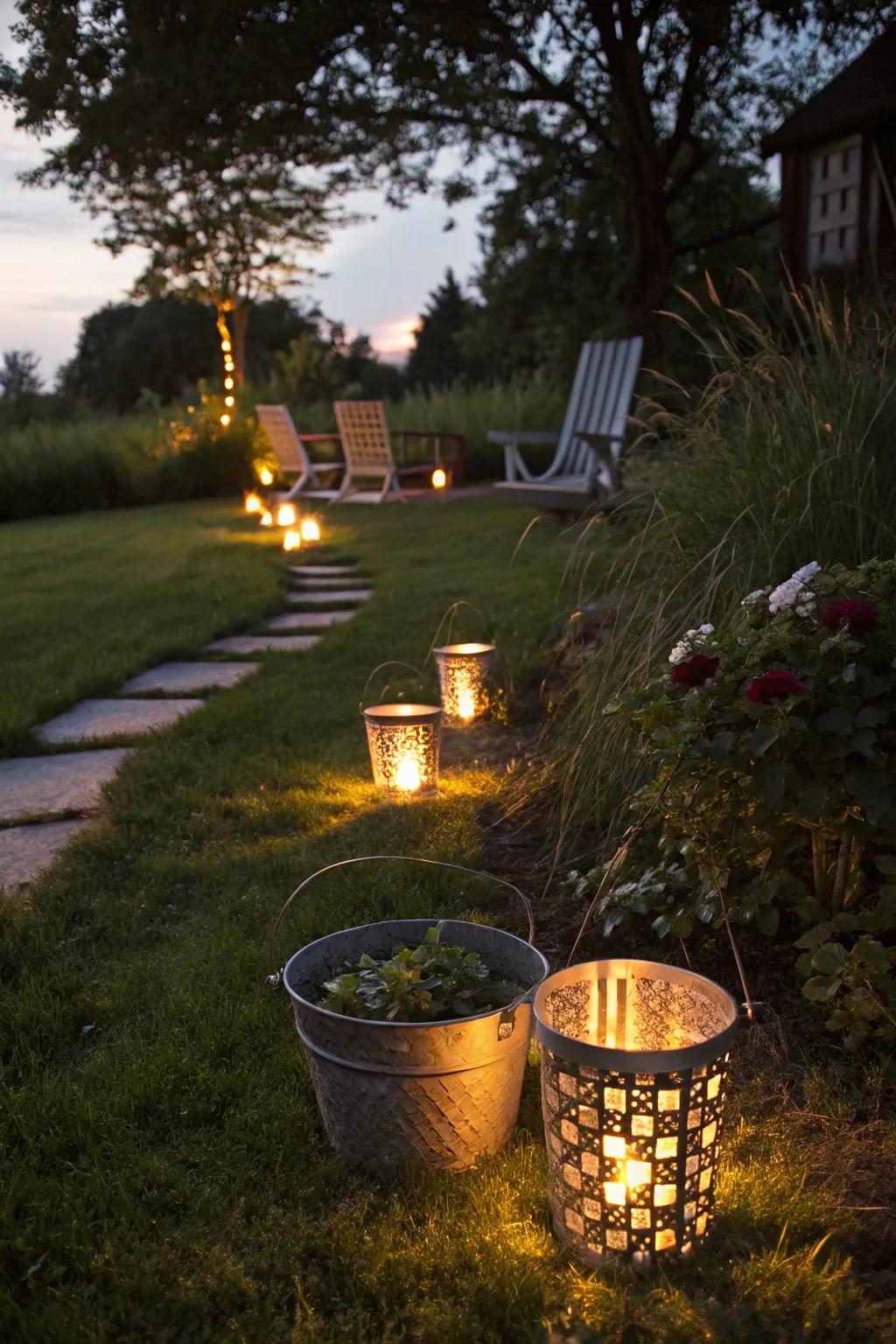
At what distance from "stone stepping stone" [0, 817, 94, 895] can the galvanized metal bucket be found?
1.07m

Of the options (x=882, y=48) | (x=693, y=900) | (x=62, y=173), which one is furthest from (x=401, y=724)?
(x=62, y=173)

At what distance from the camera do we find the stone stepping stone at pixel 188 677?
13.3ft

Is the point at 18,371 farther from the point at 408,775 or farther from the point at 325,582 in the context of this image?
the point at 408,775

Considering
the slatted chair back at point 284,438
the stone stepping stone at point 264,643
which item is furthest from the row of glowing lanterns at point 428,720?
the slatted chair back at point 284,438

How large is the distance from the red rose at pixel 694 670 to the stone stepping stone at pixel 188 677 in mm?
2701

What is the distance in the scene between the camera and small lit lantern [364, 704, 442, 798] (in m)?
2.82

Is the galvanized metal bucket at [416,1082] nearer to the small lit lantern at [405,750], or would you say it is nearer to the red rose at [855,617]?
the red rose at [855,617]

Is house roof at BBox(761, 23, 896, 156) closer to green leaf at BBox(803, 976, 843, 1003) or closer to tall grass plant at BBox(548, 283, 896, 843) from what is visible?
tall grass plant at BBox(548, 283, 896, 843)

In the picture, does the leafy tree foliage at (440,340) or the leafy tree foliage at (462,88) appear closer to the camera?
the leafy tree foliage at (462,88)

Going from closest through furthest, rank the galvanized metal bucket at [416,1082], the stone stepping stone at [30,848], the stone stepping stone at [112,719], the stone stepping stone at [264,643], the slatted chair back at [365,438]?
the galvanized metal bucket at [416,1082]
the stone stepping stone at [30,848]
the stone stepping stone at [112,719]
the stone stepping stone at [264,643]
the slatted chair back at [365,438]

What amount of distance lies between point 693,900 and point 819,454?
0.98m

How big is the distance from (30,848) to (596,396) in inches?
216

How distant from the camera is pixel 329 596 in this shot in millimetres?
5969

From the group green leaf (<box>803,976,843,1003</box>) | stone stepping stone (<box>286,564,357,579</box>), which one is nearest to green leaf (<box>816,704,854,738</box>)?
green leaf (<box>803,976,843,1003</box>)
